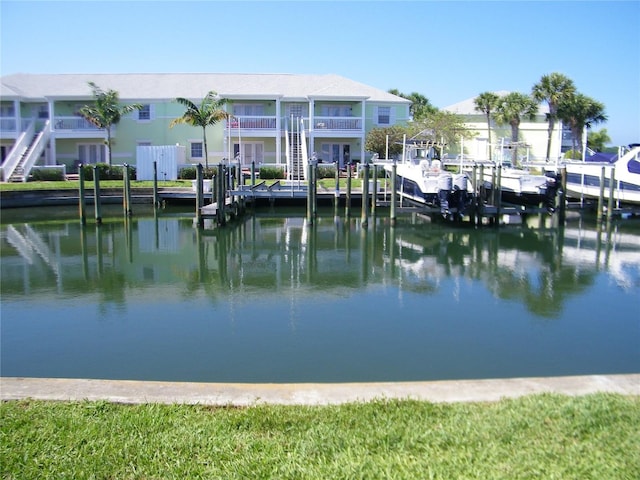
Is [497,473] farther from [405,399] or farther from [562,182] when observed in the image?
[562,182]

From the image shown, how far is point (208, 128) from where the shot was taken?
44250mm

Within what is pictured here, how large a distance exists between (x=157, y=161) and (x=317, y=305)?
2755 centimetres

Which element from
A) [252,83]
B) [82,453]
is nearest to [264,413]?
[82,453]

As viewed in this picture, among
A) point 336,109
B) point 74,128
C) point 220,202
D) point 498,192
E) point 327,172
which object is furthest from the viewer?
point 336,109

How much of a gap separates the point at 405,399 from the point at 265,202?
30.3 meters

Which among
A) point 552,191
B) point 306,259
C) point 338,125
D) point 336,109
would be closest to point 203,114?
point 338,125

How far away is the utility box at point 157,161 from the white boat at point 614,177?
73.9 feet

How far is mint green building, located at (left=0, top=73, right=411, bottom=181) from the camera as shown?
139ft

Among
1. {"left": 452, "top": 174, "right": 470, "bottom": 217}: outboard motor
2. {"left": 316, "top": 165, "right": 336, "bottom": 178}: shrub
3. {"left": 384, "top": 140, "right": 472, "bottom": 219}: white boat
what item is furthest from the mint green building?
{"left": 452, "top": 174, "right": 470, "bottom": 217}: outboard motor

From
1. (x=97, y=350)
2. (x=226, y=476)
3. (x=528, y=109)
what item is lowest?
(x=97, y=350)

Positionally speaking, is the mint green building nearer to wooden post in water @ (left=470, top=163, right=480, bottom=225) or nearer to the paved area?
wooden post in water @ (left=470, top=163, right=480, bottom=225)

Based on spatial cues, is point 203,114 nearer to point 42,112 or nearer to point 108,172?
point 108,172

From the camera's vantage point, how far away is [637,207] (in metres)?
29.0

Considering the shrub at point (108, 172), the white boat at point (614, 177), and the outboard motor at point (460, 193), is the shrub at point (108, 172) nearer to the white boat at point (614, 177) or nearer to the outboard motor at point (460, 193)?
the outboard motor at point (460, 193)
